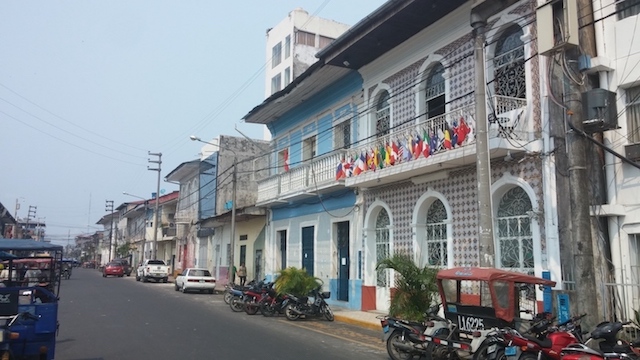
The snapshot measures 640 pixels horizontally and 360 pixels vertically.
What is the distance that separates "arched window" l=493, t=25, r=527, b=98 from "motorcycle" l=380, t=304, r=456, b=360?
5.95 metres

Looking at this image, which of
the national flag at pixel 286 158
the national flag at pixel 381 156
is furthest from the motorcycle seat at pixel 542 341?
the national flag at pixel 286 158

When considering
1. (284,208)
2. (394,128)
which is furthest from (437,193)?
(284,208)

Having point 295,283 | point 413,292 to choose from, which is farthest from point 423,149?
point 295,283

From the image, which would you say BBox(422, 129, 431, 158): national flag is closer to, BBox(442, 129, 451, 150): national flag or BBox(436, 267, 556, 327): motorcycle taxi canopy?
BBox(442, 129, 451, 150): national flag

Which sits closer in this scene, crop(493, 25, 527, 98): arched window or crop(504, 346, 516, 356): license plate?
crop(504, 346, 516, 356): license plate

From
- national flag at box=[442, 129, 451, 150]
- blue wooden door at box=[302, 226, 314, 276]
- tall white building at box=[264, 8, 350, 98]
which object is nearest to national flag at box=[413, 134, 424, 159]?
national flag at box=[442, 129, 451, 150]

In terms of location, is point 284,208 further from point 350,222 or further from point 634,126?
point 634,126

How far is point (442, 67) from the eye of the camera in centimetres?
1530

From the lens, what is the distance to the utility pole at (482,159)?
10.1 metres

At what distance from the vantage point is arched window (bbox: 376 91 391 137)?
58.3ft

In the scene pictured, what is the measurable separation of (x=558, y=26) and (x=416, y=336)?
6.57 metres

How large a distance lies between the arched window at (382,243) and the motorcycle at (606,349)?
31.1ft

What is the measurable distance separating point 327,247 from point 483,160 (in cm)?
1123

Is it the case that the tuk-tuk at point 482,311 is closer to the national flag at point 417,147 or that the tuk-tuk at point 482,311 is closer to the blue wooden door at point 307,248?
the national flag at point 417,147
